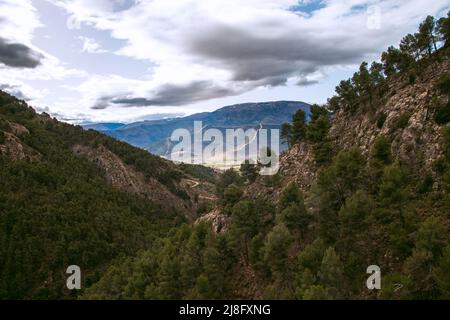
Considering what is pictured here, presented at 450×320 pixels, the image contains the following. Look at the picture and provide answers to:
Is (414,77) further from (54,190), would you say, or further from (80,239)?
(54,190)

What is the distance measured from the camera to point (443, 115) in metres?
71.6

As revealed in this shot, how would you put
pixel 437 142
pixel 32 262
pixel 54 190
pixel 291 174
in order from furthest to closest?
1. pixel 54 190
2. pixel 32 262
3. pixel 291 174
4. pixel 437 142

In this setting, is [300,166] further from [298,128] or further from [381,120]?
[381,120]

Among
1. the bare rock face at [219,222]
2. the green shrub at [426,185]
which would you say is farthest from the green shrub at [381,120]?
the bare rock face at [219,222]

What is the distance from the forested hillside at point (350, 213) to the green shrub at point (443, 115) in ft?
0.85

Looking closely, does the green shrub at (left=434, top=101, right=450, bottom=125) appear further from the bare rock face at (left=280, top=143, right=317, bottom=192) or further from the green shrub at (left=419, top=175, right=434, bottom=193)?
the bare rock face at (left=280, top=143, right=317, bottom=192)

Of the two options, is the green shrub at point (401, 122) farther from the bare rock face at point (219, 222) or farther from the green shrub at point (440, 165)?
A: the bare rock face at point (219, 222)

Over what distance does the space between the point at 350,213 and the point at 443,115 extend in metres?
33.3

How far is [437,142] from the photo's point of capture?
6956 centimetres

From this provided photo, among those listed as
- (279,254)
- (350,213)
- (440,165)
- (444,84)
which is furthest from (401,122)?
(279,254)

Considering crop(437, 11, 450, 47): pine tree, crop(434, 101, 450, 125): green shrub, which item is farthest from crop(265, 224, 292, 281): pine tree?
crop(437, 11, 450, 47): pine tree

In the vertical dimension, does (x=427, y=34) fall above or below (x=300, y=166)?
above
